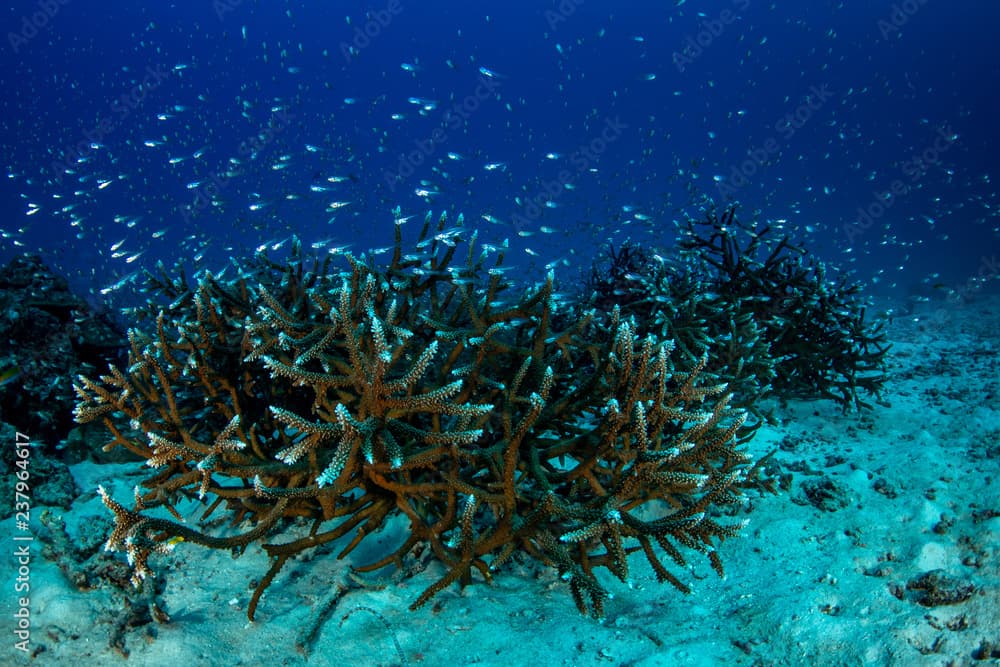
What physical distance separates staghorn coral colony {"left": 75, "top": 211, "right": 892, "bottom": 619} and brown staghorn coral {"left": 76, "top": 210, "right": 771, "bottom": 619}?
2cm

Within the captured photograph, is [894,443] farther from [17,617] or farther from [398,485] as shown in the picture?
[17,617]

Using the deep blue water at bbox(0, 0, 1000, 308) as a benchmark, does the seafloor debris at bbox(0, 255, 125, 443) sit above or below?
below

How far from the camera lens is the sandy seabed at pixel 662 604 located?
2.89 meters

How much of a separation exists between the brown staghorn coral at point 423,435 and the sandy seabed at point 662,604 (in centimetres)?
22

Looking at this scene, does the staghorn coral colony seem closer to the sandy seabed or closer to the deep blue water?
the sandy seabed

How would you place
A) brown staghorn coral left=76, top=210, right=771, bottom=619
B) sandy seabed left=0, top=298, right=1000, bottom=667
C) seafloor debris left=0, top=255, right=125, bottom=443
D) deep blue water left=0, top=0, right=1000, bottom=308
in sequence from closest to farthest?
sandy seabed left=0, top=298, right=1000, bottom=667 < brown staghorn coral left=76, top=210, right=771, bottom=619 < seafloor debris left=0, top=255, right=125, bottom=443 < deep blue water left=0, top=0, right=1000, bottom=308

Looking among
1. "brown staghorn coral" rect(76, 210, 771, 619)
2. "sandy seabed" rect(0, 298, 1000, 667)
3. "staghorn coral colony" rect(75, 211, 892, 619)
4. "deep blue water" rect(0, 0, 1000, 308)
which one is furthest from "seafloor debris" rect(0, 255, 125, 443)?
"deep blue water" rect(0, 0, 1000, 308)

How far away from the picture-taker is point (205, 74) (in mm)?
142250

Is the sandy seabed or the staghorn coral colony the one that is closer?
the sandy seabed

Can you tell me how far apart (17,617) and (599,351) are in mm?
4309

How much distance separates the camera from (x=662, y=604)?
3479 mm

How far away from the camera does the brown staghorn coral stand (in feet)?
10.1

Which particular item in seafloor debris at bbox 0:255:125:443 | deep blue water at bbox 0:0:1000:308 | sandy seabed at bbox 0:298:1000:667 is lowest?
sandy seabed at bbox 0:298:1000:667

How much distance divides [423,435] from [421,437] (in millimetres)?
18
